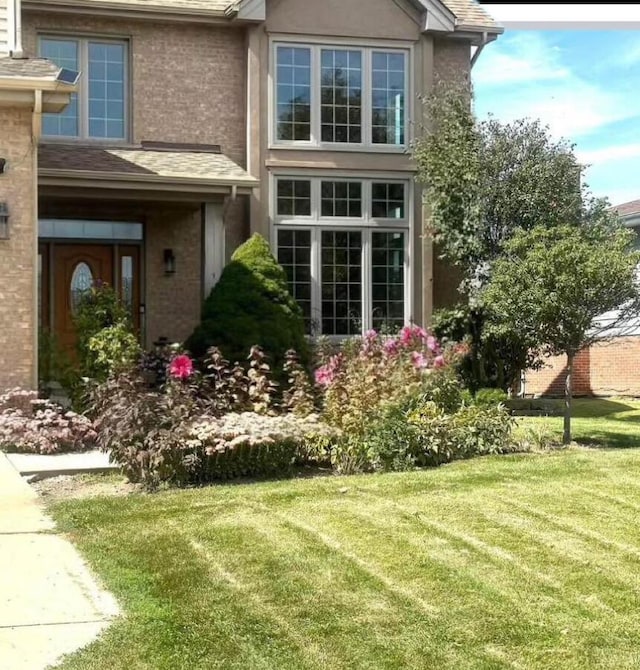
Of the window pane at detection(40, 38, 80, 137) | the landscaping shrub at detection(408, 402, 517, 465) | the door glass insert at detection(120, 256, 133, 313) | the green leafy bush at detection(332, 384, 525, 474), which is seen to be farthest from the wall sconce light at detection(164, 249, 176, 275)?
the landscaping shrub at detection(408, 402, 517, 465)

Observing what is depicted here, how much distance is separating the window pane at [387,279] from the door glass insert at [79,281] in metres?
4.41

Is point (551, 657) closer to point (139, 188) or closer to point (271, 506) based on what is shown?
point (271, 506)

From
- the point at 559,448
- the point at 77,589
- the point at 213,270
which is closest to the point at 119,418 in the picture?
the point at 77,589

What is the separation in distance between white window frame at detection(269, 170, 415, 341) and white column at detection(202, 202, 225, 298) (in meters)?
1.21

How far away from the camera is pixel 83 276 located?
588 inches

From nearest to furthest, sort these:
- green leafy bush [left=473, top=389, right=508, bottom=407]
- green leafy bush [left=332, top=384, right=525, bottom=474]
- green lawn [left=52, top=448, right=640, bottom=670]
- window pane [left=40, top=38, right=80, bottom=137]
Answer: green lawn [left=52, top=448, right=640, bottom=670] → green leafy bush [left=332, top=384, right=525, bottom=474] → green leafy bush [left=473, top=389, right=508, bottom=407] → window pane [left=40, top=38, right=80, bottom=137]

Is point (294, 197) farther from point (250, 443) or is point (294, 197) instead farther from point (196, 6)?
point (250, 443)

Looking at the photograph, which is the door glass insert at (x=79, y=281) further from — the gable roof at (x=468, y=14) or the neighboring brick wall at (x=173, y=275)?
the gable roof at (x=468, y=14)

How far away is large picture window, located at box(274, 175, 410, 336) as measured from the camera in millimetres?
14766

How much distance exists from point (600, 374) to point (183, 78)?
11.0 m

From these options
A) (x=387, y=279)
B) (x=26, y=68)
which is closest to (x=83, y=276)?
(x=387, y=279)

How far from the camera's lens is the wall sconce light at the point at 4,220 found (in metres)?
10.4

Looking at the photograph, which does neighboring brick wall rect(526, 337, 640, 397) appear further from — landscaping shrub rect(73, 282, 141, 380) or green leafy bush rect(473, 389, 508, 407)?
landscaping shrub rect(73, 282, 141, 380)

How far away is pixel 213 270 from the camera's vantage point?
1359cm
